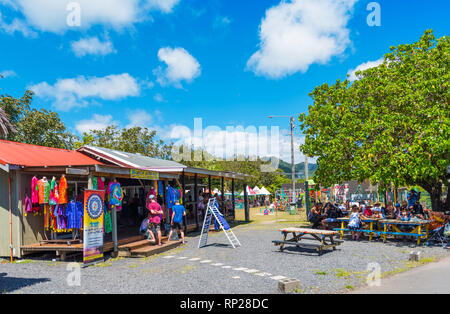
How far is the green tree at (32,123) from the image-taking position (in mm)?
24920

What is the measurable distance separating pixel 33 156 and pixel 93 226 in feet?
13.2

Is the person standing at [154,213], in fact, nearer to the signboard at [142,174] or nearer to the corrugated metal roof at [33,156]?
the signboard at [142,174]

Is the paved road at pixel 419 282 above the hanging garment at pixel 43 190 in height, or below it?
below

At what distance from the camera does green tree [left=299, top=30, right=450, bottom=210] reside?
11.2 metres

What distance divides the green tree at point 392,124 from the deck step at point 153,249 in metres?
6.97

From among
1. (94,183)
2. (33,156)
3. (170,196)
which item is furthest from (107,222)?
(33,156)

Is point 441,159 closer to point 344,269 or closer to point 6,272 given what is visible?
point 344,269

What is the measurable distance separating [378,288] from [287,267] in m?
2.36

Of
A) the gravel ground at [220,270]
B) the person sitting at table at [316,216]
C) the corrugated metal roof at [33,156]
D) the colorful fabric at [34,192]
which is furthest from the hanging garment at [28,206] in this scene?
the person sitting at table at [316,216]

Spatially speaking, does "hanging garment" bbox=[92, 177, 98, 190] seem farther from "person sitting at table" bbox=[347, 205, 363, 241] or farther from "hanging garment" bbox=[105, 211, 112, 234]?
"person sitting at table" bbox=[347, 205, 363, 241]

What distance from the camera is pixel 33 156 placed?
444 inches

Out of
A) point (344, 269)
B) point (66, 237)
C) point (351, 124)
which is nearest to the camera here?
point (344, 269)

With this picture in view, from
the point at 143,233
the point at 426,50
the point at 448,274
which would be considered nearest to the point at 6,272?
the point at 143,233

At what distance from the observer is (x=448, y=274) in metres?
7.16
